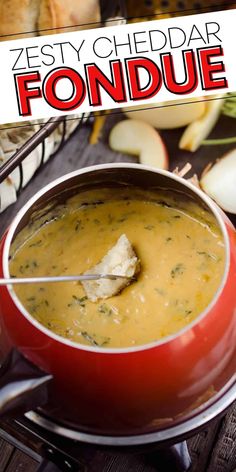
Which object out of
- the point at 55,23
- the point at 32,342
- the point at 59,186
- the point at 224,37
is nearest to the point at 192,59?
the point at 224,37

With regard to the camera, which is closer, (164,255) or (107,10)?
(164,255)

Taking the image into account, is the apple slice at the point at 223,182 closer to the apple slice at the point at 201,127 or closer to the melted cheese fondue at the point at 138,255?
the apple slice at the point at 201,127

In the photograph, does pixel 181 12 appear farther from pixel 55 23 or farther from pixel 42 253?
pixel 42 253

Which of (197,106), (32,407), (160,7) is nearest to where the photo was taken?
(32,407)

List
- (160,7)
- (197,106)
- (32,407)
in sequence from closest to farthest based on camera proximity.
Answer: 1. (32,407)
2. (197,106)
3. (160,7)

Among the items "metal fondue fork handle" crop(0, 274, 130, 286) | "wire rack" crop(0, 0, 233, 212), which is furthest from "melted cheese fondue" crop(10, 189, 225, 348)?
"wire rack" crop(0, 0, 233, 212)

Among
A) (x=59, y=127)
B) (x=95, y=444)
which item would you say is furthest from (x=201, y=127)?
(x=95, y=444)

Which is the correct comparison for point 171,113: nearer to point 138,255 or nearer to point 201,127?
point 201,127

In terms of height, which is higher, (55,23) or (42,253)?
(55,23)
